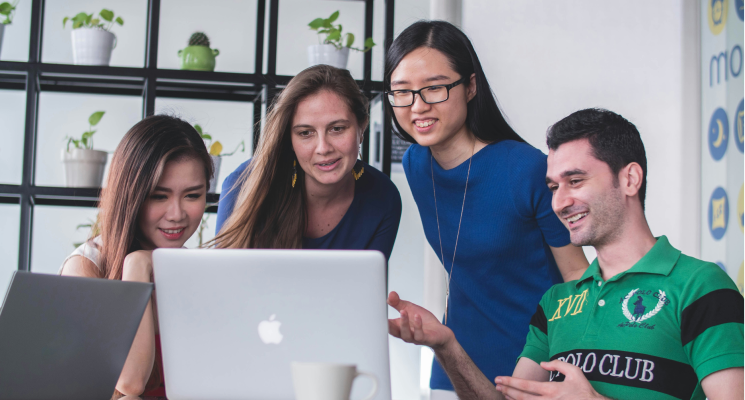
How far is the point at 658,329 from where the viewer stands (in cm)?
115

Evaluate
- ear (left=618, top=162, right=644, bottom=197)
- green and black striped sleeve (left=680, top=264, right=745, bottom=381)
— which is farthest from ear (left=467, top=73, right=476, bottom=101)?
green and black striped sleeve (left=680, top=264, right=745, bottom=381)

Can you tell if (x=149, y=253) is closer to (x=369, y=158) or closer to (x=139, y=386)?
(x=139, y=386)

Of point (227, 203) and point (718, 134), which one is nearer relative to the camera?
point (227, 203)

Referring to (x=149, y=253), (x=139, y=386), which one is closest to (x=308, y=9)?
(x=149, y=253)

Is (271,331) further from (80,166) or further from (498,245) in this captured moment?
(80,166)

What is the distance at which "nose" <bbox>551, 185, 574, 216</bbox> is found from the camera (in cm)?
133

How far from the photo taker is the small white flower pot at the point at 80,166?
2.47 m

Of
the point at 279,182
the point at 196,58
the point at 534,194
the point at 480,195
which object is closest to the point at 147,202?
the point at 279,182

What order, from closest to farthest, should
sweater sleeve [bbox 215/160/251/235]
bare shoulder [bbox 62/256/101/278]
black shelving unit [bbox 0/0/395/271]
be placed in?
bare shoulder [bbox 62/256/101/278]
sweater sleeve [bbox 215/160/251/235]
black shelving unit [bbox 0/0/395/271]

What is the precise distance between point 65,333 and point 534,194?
1.17 m

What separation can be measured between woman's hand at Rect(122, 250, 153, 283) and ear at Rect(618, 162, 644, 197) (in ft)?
3.47

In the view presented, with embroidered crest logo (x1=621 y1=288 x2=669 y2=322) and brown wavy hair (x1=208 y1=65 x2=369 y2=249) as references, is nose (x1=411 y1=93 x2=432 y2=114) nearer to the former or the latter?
brown wavy hair (x1=208 y1=65 x2=369 y2=249)

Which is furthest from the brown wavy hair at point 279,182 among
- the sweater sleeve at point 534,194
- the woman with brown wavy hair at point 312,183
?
the sweater sleeve at point 534,194

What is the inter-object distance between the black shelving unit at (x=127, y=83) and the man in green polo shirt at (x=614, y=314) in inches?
51.5
